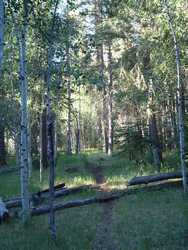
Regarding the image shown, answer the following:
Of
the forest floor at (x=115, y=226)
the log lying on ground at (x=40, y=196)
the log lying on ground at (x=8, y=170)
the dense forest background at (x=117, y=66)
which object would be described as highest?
the dense forest background at (x=117, y=66)

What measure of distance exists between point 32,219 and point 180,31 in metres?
10.0

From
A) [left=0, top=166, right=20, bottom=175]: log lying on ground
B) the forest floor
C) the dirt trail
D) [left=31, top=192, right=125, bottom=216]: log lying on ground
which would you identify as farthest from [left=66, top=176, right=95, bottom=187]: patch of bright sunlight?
[left=0, top=166, right=20, bottom=175]: log lying on ground

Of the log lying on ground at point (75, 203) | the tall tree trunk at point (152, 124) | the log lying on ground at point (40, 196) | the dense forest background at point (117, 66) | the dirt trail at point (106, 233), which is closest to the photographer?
the dirt trail at point (106, 233)

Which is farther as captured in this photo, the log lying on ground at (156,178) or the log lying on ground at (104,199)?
the log lying on ground at (156,178)

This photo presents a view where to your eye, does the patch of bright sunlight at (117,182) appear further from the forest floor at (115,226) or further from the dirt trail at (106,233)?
the dirt trail at (106,233)

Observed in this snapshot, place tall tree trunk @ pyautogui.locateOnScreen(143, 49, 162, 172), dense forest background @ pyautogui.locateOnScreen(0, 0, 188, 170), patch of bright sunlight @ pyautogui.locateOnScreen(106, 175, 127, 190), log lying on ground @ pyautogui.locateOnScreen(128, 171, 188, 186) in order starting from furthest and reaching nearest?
1. tall tree trunk @ pyautogui.locateOnScreen(143, 49, 162, 172)
2. patch of bright sunlight @ pyautogui.locateOnScreen(106, 175, 127, 190)
3. log lying on ground @ pyautogui.locateOnScreen(128, 171, 188, 186)
4. dense forest background @ pyautogui.locateOnScreen(0, 0, 188, 170)

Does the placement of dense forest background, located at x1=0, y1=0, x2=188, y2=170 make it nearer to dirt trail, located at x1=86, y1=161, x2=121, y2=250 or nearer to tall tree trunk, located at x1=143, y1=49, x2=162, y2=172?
tall tree trunk, located at x1=143, y1=49, x2=162, y2=172

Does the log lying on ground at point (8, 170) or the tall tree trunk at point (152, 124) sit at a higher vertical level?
the tall tree trunk at point (152, 124)

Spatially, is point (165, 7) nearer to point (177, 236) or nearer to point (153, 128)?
point (153, 128)

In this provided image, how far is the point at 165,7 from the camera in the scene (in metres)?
16.7

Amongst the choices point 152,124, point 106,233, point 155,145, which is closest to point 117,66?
point 152,124

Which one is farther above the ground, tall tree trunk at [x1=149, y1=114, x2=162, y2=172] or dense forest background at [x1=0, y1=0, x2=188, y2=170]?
dense forest background at [x1=0, y1=0, x2=188, y2=170]

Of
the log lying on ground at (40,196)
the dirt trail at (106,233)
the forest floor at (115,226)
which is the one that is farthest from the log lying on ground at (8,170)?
the dirt trail at (106,233)

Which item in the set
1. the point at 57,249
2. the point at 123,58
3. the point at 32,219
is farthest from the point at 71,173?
the point at 57,249
